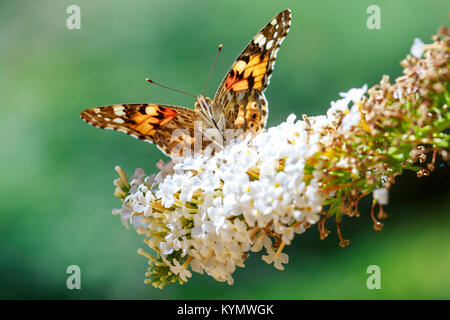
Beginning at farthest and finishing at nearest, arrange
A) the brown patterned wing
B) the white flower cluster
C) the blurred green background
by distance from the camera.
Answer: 1. the blurred green background
2. the brown patterned wing
3. the white flower cluster

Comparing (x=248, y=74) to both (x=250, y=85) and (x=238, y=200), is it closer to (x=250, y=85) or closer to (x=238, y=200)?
(x=250, y=85)

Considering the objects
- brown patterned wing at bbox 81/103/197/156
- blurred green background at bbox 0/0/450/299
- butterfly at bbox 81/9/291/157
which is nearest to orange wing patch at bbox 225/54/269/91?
butterfly at bbox 81/9/291/157

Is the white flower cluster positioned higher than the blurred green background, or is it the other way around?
the blurred green background

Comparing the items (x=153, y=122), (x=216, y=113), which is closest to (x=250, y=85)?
(x=216, y=113)

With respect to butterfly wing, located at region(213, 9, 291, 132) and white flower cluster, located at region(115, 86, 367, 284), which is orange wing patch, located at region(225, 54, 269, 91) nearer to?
butterfly wing, located at region(213, 9, 291, 132)

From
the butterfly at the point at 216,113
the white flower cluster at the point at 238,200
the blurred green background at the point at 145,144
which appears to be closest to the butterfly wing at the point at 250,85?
the butterfly at the point at 216,113

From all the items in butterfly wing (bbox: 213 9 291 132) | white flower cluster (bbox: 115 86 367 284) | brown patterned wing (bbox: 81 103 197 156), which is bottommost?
white flower cluster (bbox: 115 86 367 284)

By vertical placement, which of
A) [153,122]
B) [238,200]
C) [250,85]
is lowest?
[238,200]

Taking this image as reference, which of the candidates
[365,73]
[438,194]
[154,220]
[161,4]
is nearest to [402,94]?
[154,220]

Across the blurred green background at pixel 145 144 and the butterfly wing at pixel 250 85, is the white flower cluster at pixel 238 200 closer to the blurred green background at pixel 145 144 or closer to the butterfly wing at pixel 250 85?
the butterfly wing at pixel 250 85
